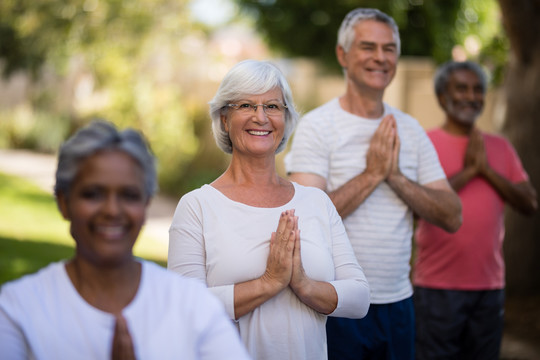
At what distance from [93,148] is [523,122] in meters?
5.11

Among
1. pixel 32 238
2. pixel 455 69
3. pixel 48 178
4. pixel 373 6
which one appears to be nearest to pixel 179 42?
pixel 48 178

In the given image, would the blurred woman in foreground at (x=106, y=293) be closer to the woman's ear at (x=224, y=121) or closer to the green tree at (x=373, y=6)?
the woman's ear at (x=224, y=121)

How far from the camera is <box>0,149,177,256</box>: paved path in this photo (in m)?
9.69

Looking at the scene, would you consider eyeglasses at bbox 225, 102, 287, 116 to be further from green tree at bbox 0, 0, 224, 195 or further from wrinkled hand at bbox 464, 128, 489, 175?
green tree at bbox 0, 0, 224, 195

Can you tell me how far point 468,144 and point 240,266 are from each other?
2.00 m

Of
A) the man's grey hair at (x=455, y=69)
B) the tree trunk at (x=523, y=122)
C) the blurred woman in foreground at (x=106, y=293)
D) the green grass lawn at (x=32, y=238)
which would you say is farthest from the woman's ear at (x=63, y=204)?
the tree trunk at (x=523, y=122)

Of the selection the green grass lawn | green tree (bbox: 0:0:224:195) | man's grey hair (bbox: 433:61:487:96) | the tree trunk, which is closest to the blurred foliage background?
green tree (bbox: 0:0:224:195)

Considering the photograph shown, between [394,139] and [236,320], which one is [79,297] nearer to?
[236,320]

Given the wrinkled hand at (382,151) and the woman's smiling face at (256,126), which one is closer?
the woman's smiling face at (256,126)

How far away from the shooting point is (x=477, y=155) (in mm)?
3945

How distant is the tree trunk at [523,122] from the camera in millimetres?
6062

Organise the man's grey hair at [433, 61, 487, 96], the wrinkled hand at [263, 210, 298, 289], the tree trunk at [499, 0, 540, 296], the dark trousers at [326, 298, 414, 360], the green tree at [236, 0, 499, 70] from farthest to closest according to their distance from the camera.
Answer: the green tree at [236, 0, 499, 70], the tree trunk at [499, 0, 540, 296], the man's grey hair at [433, 61, 487, 96], the dark trousers at [326, 298, 414, 360], the wrinkled hand at [263, 210, 298, 289]

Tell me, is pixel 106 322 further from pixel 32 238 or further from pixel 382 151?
pixel 32 238

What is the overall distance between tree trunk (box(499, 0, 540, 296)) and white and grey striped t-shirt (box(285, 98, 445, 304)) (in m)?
3.24
